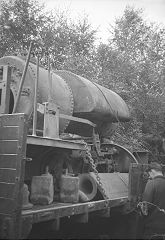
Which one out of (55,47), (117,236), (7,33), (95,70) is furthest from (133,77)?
(117,236)

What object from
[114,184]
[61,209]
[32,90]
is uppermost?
[32,90]

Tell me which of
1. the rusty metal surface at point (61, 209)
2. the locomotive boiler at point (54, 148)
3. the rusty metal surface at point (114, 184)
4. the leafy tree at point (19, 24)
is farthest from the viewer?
the leafy tree at point (19, 24)

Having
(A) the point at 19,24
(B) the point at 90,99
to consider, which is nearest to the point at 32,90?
(B) the point at 90,99

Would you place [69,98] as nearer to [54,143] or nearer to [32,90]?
[32,90]

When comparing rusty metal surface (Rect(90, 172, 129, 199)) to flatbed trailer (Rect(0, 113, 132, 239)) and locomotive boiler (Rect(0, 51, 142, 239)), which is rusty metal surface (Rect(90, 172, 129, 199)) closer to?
locomotive boiler (Rect(0, 51, 142, 239))

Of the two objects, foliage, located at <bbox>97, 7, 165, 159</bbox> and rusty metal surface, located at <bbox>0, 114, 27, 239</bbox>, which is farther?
foliage, located at <bbox>97, 7, 165, 159</bbox>

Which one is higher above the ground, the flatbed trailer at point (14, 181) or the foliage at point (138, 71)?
the foliage at point (138, 71)

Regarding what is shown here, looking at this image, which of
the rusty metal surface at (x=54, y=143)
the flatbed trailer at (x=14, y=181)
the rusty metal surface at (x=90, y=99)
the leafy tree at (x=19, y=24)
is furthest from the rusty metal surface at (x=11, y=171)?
the leafy tree at (x=19, y=24)

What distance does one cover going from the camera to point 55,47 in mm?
16484

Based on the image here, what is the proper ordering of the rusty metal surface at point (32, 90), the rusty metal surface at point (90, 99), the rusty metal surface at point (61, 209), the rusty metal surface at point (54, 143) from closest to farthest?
the rusty metal surface at point (61, 209)
the rusty metal surface at point (54, 143)
the rusty metal surface at point (32, 90)
the rusty metal surface at point (90, 99)

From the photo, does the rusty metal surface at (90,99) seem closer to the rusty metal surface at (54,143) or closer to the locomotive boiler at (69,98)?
the locomotive boiler at (69,98)

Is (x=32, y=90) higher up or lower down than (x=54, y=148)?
higher up

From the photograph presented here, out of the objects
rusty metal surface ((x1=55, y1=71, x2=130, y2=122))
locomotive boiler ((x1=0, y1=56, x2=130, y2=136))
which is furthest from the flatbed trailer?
rusty metal surface ((x1=55, y1=71, x2=130, y2=122))

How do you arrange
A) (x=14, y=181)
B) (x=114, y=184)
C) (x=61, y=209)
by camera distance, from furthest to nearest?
(x=114, y=184), (x=61, y=209), (x=14, y=181)
